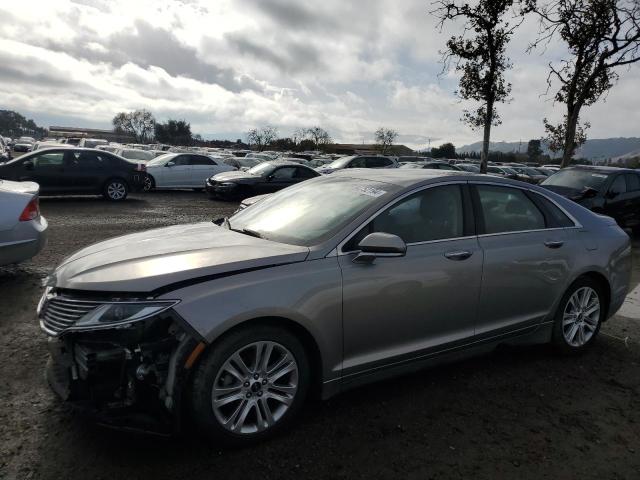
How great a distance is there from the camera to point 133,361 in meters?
2.46

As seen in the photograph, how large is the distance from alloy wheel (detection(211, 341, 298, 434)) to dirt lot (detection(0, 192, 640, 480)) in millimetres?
165

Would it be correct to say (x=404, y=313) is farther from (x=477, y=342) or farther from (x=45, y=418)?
(x=45, y=418)

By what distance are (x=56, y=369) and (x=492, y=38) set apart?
53.4 ft

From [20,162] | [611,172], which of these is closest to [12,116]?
[20,162]

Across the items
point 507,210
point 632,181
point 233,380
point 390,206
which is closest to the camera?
point 233,380

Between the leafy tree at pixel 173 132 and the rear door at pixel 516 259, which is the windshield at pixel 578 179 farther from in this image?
the leafy tree at pixel 173 132

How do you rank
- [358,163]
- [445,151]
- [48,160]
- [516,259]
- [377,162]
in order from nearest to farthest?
[516,259] < [48,160] < [358,163] < [377,162] < [445,151]

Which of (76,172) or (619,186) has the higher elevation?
(619,186)

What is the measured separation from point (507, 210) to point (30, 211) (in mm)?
5000

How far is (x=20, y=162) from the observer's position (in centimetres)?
1259

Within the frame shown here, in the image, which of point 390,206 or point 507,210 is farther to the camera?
point 507,210

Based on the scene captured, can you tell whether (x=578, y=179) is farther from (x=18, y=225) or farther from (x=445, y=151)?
(x=445, y=151)

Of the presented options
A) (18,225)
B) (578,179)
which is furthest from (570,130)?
(18,225)

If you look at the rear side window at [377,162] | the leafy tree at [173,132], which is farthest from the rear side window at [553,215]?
the leafy tree at [173,132]
